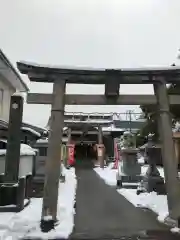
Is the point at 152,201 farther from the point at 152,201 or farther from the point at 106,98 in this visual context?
the point at 106,98

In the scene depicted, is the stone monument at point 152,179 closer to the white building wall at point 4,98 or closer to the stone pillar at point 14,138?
the stone pillar at point 14,138

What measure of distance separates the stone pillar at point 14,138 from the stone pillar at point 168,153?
4403mm

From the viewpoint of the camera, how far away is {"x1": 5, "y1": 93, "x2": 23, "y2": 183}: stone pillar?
30.8 feet

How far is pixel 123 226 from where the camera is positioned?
24.5 feet

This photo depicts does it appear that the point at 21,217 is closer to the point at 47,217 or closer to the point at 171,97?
the point at 47,217

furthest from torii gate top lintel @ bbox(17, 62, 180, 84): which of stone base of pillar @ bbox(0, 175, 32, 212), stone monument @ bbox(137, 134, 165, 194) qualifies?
stone monument @ bbox(137, 134, 165, 194)

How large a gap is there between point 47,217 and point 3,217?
1.51 m

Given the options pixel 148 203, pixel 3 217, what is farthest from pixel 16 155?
pixel 148 203

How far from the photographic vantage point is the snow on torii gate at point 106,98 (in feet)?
25.0

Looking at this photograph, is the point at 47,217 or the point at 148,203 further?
the point at 148,203

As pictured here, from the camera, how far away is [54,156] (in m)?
7.70

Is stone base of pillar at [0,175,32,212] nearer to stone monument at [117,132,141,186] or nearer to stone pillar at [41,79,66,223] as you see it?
stone pillar at [41,79,66,223]

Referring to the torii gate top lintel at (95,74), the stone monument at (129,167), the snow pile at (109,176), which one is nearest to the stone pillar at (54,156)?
the torii gate top lintel at (95,74)

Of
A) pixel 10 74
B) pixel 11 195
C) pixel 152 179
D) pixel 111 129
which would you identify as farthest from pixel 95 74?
pixel 111 129
